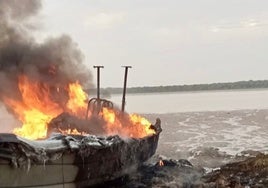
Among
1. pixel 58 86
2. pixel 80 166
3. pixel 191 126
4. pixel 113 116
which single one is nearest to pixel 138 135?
A: pixel 113 116

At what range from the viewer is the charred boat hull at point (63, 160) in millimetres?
11680

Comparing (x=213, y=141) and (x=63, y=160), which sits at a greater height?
(x=63, y=160)

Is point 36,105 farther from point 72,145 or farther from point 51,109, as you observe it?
point 72,145

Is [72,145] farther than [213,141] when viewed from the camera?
No

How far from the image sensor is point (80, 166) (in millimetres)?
13461

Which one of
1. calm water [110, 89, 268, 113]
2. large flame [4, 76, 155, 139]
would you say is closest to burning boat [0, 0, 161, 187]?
large flame [4, 76, 155, 139]

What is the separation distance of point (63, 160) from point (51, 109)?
635 cm

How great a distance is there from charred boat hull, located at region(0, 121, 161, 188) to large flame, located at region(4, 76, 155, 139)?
3023mm

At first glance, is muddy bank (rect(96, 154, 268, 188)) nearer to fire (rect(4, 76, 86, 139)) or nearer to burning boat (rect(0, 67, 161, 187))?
burning boat (rect(0, 67, 161, 187))

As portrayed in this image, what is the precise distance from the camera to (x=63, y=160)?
42.2 feet

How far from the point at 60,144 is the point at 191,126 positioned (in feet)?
106

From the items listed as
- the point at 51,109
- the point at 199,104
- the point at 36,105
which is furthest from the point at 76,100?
the point at 199,104

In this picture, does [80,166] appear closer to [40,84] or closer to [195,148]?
[40,84]

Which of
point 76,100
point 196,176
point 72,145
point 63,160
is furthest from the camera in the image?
point 76,100
